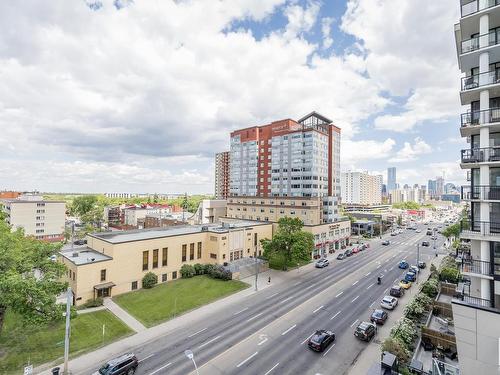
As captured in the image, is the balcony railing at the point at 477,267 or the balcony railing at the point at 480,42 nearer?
the balcony railing at the point at 477,267

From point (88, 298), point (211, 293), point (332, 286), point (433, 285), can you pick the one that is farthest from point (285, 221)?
point (88, 298)

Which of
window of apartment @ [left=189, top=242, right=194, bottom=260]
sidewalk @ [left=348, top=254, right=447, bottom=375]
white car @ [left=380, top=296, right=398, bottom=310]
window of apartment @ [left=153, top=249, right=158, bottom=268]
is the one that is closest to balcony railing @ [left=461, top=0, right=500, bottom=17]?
sidewalk @ [left=348, top=254, right=447, bottom=375]

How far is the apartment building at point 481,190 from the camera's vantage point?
52.7ft

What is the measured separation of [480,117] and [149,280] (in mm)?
48621

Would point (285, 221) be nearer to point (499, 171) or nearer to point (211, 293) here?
point (211, 293)

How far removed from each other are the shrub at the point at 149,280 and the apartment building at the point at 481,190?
42811mm

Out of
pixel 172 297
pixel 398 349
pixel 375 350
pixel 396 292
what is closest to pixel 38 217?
pixel 172 297

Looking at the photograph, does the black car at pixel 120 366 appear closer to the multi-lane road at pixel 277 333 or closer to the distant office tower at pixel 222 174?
the multi-lane road at pixel 277 333


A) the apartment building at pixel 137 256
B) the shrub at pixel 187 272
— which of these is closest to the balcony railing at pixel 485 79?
the apartment building at pixel 137 256

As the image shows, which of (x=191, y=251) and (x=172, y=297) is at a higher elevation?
(x=191, y=251)

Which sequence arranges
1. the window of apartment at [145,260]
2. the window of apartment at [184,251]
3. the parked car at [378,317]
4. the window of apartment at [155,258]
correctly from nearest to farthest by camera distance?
1. the parked car at [378,317]
2. the window of apartment at [145,260]
3. the window of apartment at [155,258]
4. the window of apartment at [184,251]

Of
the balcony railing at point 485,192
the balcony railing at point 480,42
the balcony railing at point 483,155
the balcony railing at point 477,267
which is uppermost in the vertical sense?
the balcony railing at point 480,42

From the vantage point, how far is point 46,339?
93.4 ft

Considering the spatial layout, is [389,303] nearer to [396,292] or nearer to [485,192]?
[396,292]
